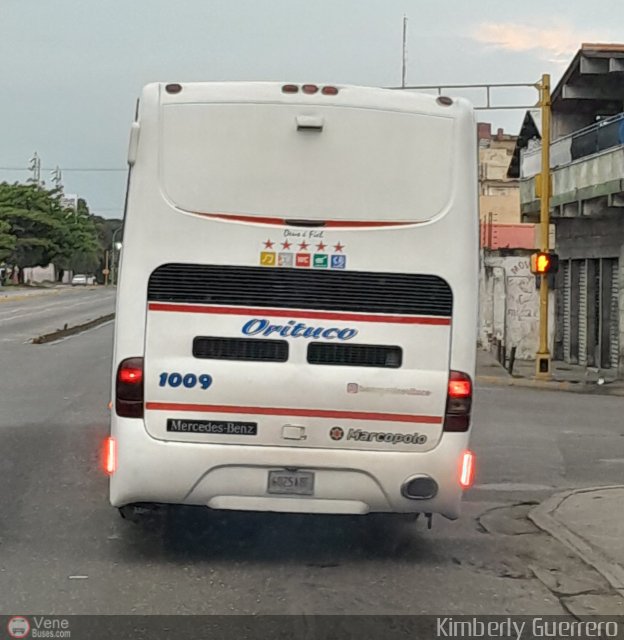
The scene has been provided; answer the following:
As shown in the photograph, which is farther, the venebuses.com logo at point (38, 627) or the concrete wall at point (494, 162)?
the concrete wall at point (494, 162)

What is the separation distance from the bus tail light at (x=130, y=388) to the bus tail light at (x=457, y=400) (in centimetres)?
199

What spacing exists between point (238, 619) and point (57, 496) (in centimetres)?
376

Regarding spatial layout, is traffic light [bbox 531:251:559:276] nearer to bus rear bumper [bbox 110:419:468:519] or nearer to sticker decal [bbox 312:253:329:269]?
bus rear bumper [bbox 110:419:468:519]

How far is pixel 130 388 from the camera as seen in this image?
22.4 ft

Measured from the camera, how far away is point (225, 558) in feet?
23.9

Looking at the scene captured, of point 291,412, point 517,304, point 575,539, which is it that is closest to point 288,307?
point 291,412

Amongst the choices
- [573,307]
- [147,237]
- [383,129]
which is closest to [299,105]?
[383,129]

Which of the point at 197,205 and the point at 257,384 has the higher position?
the point at 197,205

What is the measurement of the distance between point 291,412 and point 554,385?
50.4ft

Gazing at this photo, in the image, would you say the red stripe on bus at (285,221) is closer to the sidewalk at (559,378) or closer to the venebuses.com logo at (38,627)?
the venebuses.com logo at (38,627)

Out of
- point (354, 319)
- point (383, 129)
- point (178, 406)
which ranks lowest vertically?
point (178, 406)

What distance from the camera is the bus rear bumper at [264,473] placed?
6.84 metres

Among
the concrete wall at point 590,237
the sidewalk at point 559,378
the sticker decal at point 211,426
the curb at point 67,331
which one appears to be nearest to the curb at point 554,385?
the sidewalk at point 559,378

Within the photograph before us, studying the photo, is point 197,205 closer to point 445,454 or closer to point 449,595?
point 445,454
